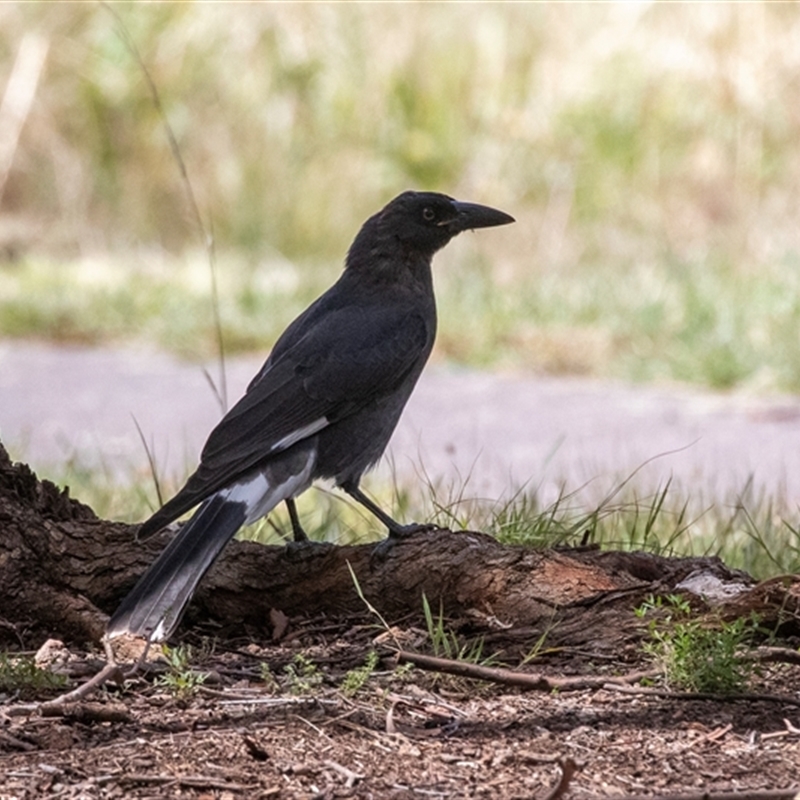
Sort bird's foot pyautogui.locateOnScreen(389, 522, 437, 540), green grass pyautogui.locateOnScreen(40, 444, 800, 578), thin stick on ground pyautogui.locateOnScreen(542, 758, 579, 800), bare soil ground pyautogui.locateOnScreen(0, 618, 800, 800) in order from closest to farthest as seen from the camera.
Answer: thin stick on ground pyautogui.locateOnScreen(542, 758, 579, 800)
bare soil ground pyautogui.locateOnScreen(0, 618, 800, 800)
bird's foot pyautogui.locateOnScreen(389, 522, 437, 540)
green grass pyautogui.locateOnScreen(40, 444, 800, 578)

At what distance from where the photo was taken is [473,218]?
5320 millimetres

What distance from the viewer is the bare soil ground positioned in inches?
111

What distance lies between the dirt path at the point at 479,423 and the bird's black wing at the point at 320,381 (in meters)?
1.43

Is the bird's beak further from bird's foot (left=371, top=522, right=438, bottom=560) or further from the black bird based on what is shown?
bird's foot (left=371, top=522, right=438, bottom=560)

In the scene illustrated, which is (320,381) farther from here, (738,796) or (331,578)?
(738,796)

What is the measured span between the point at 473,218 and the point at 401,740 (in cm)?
260

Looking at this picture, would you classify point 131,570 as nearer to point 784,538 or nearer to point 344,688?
point 344,688

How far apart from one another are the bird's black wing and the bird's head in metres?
0.31

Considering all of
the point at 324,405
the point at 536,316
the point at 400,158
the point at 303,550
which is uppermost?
the point at 400,158

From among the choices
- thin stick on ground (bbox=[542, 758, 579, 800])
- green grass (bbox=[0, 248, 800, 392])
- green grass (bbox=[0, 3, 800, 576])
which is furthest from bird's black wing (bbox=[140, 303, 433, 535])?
green grass (bbox=[0, 3, 800, 576])

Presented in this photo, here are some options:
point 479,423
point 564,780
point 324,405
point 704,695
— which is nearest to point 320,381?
point 324,405

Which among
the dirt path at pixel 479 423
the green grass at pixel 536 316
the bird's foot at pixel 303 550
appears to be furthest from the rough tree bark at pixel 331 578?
the green grass at pixel 536 316

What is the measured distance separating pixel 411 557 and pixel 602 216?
25.5 feet

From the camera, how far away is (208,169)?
1198 centimetres
